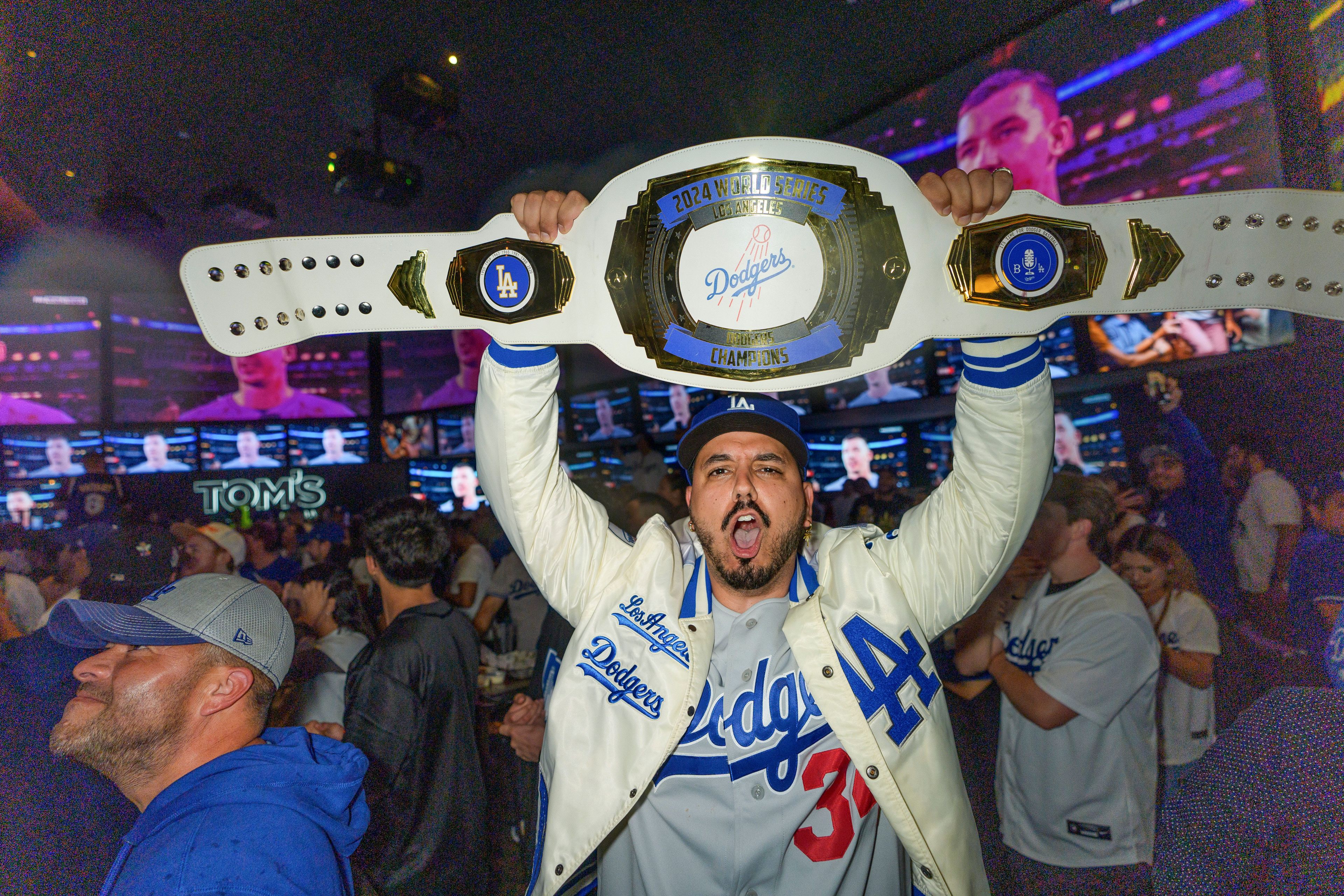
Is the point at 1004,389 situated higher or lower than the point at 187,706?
higher

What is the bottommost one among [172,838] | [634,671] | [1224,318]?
[172,838]

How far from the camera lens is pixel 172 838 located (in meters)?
1.04

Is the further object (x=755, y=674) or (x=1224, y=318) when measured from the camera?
(x=1224, y=318)

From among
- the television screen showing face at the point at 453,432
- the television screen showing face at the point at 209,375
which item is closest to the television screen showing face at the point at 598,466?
the television screen showing face at the point at 453,432

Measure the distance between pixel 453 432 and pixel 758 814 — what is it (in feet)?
30.1

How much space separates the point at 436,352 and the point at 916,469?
7034 mm

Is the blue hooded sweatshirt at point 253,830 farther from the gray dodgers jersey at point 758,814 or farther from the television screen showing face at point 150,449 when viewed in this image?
the television screen showing face at point 150,449

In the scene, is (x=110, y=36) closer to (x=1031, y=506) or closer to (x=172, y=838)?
(x=172, y=838)

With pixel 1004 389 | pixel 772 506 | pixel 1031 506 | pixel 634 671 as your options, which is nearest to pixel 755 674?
pixel 634 671

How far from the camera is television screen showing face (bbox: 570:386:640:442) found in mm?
8727

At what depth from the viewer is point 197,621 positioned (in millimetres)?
1334

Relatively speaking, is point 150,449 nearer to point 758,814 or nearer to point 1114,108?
point 758,814

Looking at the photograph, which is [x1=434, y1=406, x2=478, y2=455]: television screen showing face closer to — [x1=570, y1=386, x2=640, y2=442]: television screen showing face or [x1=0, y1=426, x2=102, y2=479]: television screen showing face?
[x1=570, y1=386, x2=640, y2=442]: television screen showing face

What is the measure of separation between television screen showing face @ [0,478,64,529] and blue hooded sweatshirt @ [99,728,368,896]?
9.40 m
